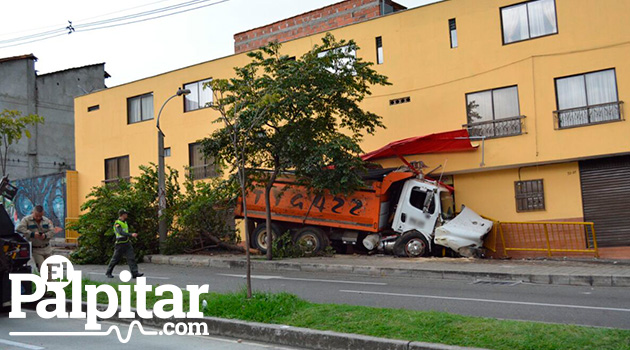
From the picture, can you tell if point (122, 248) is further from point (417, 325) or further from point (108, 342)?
point (417, 325)

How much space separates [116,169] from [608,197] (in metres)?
22.6

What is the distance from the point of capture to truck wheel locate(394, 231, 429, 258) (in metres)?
17.3

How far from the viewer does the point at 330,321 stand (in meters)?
7.43

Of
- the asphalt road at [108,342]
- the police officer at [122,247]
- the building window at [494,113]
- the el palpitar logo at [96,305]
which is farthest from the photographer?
the building window at [494,113]

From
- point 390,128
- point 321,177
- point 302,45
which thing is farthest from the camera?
point 302,45

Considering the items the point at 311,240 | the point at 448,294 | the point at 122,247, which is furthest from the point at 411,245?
the point at 122,247

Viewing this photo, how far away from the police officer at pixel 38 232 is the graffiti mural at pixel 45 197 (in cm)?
2132

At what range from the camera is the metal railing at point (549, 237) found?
16797 millimetres

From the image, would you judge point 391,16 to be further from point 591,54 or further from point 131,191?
point 131,191

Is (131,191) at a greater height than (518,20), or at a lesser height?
lesser

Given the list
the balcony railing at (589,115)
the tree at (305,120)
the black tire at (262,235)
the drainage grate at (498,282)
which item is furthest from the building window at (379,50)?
the drainage grate at (498,282)

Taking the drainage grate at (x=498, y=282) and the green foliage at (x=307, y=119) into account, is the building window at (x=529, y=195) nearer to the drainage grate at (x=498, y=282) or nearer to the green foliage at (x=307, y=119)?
the green foliage at (x=307, y=119)

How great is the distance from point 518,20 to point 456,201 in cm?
623

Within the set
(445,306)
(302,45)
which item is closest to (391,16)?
(302,45)
